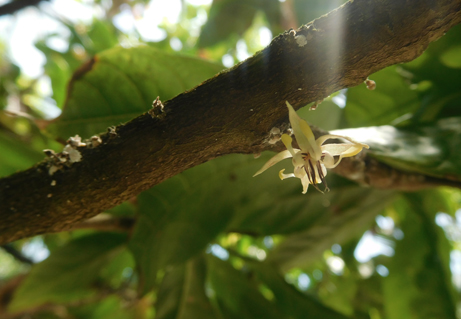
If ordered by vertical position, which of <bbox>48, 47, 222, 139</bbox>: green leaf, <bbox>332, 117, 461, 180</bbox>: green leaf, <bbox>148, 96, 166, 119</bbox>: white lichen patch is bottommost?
<bbox>332, 117, 461, 180</bbox>: green leaf

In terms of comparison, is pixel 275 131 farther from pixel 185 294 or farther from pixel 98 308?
pixel 98 308

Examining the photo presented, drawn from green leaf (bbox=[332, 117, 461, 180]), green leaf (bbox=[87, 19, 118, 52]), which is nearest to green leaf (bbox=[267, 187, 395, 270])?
green leaf (bbox=[332, 117, 461, 180])

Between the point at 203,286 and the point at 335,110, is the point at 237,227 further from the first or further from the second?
the point at 335,110

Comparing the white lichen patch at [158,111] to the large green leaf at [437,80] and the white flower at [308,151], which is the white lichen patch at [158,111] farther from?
the large green leaf at [437,80]

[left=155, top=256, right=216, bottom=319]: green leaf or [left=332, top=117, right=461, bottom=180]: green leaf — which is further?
[left=155, top=256, right=216, bottom=319]: green leaf

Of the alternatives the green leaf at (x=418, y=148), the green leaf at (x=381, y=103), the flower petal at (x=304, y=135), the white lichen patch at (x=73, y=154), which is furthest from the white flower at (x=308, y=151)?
the green leaf at (x=381, y=103)

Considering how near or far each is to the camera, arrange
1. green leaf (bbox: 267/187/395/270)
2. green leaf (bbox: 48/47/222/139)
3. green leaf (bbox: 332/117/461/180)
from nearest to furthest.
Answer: green leaf (bbox: 332/117/461/180), green leaf (bbox: 48/47/222/139), green leaf (bbox: 267/187/395/270)

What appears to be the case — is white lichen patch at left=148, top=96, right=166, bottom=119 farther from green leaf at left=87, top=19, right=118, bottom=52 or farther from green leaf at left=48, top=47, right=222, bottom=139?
green leaf at left=87, top=19, right=118, bottom=52
